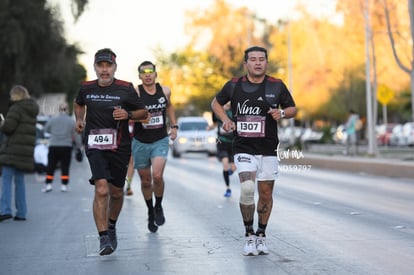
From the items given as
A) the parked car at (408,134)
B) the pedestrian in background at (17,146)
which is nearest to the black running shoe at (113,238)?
the pedestrian in background at (17,146)

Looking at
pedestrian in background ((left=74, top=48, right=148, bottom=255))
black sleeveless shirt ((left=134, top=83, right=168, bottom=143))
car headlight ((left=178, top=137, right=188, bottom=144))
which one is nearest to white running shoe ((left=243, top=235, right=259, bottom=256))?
pedestrian in background ((left=74, top=48, right=148, bottom=255))

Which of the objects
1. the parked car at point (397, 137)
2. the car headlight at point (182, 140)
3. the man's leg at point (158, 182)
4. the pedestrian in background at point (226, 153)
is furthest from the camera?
the parked car at point (397, 137)

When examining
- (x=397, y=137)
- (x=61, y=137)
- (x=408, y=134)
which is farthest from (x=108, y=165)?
(x=397, y=137)

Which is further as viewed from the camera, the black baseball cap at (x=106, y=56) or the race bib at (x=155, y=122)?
the race bib at (x=155, y=122)

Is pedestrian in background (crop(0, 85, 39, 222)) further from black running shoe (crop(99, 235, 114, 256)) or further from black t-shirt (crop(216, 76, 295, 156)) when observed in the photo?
black t-shirt (crop(216, 76, 295, 156))

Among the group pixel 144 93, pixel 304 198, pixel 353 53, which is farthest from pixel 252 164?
pixel 353 53

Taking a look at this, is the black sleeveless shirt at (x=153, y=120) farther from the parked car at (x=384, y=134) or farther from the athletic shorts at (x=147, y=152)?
the parked car at (x=384, y=134)

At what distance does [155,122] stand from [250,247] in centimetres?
290

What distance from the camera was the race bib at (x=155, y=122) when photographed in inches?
428

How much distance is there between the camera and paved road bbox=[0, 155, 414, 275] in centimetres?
797

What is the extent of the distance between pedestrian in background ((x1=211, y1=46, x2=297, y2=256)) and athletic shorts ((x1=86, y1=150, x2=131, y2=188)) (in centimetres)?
112

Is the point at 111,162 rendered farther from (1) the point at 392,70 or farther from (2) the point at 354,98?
(2) the point at 354,98

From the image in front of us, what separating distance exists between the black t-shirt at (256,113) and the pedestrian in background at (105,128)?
1.04 metres

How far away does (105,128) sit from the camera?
346 inches
